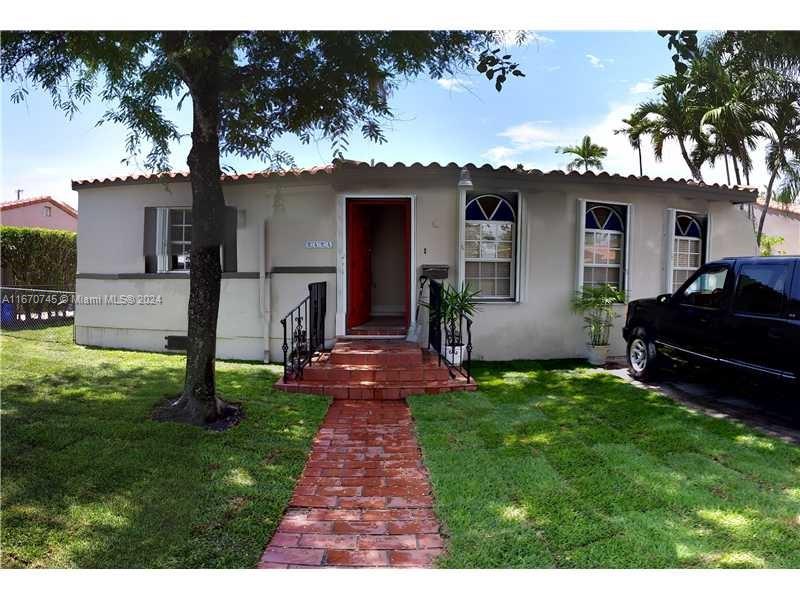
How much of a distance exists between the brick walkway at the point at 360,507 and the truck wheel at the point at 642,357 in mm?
3583

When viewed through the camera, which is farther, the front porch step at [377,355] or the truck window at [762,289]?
the front porch step at [377,355]

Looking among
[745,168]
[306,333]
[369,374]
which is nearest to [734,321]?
[369,374]

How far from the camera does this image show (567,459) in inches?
146

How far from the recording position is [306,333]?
6738 millimetres

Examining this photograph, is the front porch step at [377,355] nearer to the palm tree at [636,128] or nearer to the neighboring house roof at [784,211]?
the palm tree at [636,128]

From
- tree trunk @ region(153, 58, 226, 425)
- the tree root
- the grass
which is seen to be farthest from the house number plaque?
the tree root

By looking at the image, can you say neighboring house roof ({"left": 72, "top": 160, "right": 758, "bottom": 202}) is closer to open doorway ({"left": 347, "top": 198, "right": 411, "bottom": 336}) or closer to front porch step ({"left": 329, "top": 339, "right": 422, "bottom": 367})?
open doorway ({"left": 347, "top": 198, "right": 411, "bottom": 336})

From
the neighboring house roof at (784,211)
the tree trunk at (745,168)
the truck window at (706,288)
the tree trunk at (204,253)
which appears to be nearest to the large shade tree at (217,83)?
the tree trunk at (204,253)

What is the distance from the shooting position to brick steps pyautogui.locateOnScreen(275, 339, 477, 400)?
5695 mm

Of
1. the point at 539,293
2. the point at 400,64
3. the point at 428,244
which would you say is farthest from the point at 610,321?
the point at 400,64

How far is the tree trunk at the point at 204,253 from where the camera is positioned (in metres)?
4.60

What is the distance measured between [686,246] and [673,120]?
7.01 meters

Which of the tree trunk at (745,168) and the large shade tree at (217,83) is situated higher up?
the tree trunk at (745,168)

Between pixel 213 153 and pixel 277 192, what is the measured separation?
2.90m
